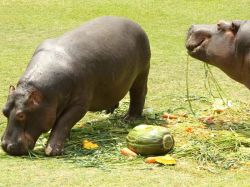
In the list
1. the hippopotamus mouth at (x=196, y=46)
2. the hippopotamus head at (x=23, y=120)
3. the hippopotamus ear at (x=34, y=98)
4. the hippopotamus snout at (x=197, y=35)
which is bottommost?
the hippopotamus head at (x=23, y=120)

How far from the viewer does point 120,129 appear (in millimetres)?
6871

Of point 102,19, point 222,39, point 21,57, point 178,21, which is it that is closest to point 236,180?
point 222,39

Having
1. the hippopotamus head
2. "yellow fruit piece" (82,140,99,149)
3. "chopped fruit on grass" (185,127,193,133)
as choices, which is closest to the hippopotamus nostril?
the hippopotamus head

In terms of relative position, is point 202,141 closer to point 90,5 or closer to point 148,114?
point 148,114

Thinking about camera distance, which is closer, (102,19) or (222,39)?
(222,39)

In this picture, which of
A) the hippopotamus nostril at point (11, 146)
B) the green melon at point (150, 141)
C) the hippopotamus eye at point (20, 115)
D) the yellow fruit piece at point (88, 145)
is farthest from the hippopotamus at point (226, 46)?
the hippopotamus nostril at point (11, 146)

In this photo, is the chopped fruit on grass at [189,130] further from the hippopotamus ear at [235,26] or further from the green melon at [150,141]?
the hippopotamus ear at [235,26]

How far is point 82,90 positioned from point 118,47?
2.53 ft

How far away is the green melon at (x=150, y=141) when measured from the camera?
585 centimetres

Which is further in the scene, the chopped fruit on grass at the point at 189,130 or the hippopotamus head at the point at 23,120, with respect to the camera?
the chopped fruit on grass at the point at 189,130

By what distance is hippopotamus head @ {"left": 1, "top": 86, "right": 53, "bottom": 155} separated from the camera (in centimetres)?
577

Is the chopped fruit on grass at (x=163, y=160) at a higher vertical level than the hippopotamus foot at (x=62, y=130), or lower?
lower

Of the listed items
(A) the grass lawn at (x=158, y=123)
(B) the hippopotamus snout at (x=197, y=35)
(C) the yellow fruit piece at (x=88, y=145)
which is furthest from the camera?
(B) the hippopotamus snout at (x=197, y=35)

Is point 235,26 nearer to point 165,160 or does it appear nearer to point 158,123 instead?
point 158,123
